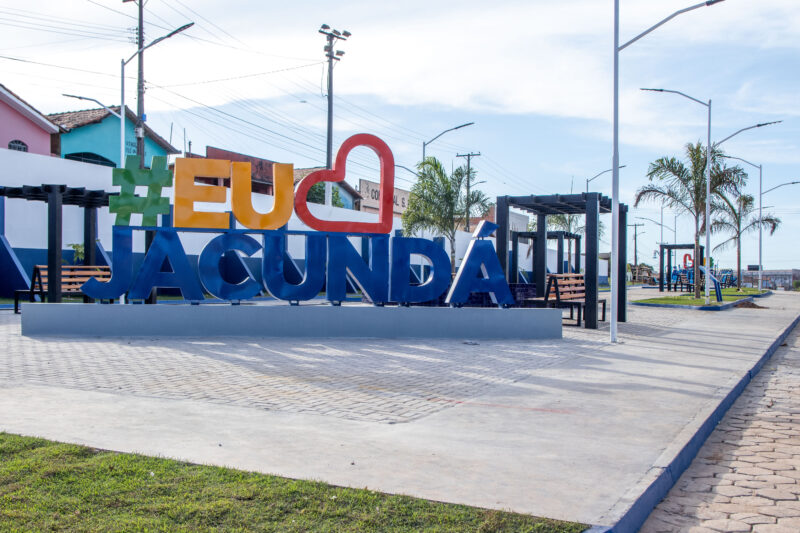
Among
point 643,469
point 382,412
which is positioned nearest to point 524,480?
point 643,469

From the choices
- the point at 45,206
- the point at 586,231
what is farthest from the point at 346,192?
the point at 586,231

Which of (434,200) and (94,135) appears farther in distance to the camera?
(94,135)

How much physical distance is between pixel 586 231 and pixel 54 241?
39.8 ft

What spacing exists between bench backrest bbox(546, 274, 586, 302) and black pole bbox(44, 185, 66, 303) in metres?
11.1

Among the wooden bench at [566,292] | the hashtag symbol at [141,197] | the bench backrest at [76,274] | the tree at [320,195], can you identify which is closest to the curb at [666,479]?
the wooden bench at [566,292]

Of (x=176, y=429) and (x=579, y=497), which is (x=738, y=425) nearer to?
(x=579, y=497)

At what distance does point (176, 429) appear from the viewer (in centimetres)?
596

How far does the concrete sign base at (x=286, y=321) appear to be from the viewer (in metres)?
13.5

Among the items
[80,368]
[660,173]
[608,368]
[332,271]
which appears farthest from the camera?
[660,173]

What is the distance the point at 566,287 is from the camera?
694 inches

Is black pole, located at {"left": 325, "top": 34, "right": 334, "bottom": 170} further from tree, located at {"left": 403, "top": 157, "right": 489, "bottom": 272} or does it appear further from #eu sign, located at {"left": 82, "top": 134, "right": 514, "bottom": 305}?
#eu sign, located at {"left": 82, "top": 134, "right": 514, "bottom": 305}

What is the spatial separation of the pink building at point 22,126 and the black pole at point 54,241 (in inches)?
872

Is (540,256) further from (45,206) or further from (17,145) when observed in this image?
(17,145)

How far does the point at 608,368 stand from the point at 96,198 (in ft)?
41.3
